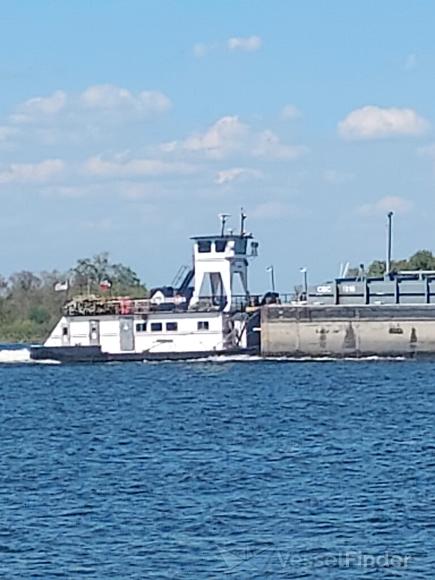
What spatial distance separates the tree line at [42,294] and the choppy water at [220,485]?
285 feet

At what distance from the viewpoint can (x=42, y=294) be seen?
16850cm

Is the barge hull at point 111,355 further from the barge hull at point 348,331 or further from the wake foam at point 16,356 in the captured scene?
the wake foam at point 16,356

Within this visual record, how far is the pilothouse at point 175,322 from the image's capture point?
92375 mm

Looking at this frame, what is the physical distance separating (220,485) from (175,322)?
2178 inches

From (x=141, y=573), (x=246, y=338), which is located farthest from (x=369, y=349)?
(x=141, y=573)

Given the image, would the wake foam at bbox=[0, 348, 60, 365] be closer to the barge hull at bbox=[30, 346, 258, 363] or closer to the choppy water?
the barge hull at bbox=[30, 346, 258, 363]

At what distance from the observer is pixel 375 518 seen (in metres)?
32.0

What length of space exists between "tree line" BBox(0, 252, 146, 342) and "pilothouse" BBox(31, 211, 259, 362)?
52.4 metres

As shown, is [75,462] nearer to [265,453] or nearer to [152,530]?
[265,453]

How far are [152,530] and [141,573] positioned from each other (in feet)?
12.9

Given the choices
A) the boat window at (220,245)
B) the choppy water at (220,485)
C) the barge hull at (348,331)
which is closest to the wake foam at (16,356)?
the boat window at (220,245)
